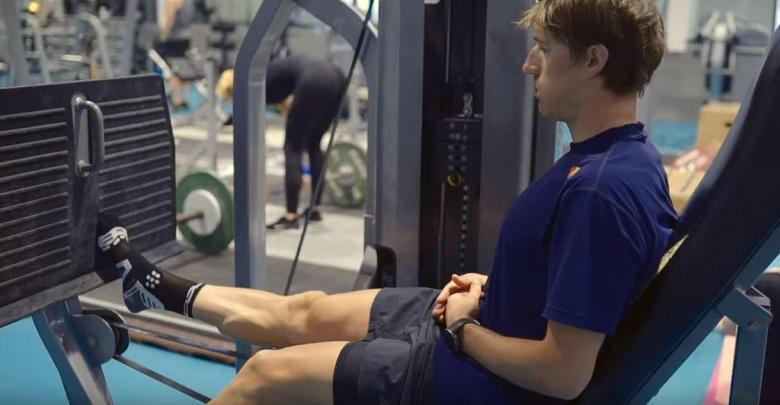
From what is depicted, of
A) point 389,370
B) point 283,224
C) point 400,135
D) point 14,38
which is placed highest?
point 14,38

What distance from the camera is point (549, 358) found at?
4.20 feet

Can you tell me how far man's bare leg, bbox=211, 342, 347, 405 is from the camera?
1496 mm

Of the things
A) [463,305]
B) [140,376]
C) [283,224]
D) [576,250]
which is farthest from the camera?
[283,224]

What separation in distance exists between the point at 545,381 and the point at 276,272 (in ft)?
8.62

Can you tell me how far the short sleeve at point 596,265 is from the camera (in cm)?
122

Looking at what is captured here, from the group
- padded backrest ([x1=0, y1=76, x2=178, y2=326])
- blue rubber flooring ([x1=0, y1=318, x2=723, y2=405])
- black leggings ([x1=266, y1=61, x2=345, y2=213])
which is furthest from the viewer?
black leggings ([x1=266, y1=61, x2=345, y2=213])

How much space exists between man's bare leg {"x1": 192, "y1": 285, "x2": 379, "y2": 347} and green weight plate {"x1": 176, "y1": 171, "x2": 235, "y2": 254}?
2016 mm

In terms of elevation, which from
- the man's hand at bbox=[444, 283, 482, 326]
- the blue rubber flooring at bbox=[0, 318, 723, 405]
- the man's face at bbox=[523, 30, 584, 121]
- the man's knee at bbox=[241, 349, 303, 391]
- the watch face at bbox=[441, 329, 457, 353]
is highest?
the man's face at bbox=[523, 30, 584, 121]

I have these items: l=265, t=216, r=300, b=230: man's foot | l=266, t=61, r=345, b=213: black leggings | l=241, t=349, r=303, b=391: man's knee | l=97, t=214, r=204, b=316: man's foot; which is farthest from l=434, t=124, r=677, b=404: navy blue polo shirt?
l=265, t=216, r=300, b=230: man's foot

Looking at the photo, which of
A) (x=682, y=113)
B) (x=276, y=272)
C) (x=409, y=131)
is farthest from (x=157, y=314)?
(x=682, y=113)

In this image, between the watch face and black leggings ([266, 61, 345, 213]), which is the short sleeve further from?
black leggings ([266, 61, 345, 213])

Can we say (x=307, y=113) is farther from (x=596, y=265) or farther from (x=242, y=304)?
(x=596, y=265)

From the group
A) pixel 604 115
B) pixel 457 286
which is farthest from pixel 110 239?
pixel 604 115

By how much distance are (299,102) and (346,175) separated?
83 cm
